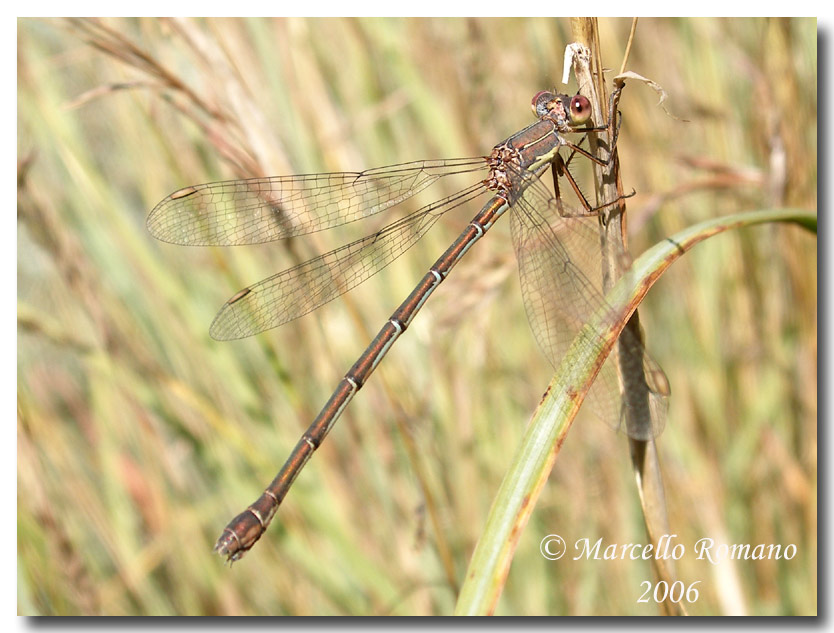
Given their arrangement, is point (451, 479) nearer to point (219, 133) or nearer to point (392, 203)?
point (392, 203)

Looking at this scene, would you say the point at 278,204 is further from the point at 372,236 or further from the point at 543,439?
the point at 543,439

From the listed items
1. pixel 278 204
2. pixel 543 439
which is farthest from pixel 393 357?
pixel 543 439

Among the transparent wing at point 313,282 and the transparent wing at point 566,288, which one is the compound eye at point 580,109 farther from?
the transparent wing at point 313,282

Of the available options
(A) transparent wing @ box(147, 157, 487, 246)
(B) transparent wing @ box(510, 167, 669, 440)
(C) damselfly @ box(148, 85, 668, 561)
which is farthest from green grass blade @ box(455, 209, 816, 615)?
(A) transparent wing @ box(147, 157, 487, 246)

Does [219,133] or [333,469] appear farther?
[333,469]

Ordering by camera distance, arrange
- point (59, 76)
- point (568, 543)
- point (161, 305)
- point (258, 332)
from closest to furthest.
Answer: point (258, 332)
point (161, 305)
point (568, 543)
point (59, 76)
